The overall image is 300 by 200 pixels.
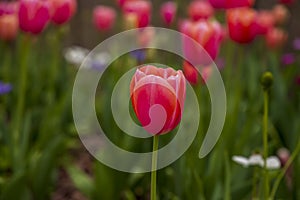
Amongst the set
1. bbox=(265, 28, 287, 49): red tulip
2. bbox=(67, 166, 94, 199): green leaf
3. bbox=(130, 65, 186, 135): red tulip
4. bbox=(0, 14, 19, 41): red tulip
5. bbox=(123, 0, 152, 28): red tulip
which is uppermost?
bbox=(130, 65, 186, 135): red tulip

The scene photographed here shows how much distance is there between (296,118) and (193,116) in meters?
0.40

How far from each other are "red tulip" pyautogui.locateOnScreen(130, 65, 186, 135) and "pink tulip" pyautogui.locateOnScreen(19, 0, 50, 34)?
825 mm

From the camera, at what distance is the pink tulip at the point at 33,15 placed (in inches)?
63.4

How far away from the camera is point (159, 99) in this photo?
0.85 metres

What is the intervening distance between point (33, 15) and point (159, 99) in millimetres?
858

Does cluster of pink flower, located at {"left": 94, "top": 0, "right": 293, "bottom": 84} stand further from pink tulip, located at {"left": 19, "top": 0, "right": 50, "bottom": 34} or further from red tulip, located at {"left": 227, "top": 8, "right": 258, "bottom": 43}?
pink tulip, located at {"left": 19, "top": 0, "right": 50, "bottom": 34}

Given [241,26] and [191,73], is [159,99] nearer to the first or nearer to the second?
[191,73]

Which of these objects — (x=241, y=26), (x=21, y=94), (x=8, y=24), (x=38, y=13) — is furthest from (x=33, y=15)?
(x=8, y=24)

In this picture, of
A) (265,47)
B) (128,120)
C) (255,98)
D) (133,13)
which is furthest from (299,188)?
(265,47)

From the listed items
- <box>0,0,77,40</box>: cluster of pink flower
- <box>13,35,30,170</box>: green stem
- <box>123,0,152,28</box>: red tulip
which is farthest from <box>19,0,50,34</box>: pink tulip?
<box>123,0,152,28</box>: red tulip

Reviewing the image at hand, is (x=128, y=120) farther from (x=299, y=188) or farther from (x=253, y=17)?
(x=299, y=188)

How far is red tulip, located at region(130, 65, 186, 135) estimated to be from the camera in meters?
0.85

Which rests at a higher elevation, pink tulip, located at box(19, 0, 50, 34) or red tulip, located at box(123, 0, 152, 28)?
pink tulip, located at box(19, 0, 50, 34)

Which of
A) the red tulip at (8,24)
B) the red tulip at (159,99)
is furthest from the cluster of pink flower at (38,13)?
the red tulip at (159,99)
